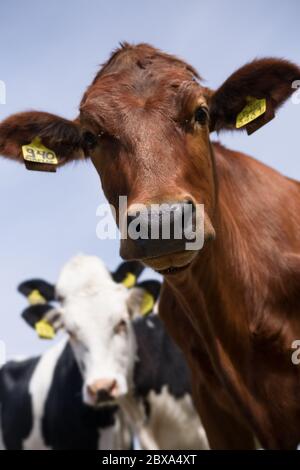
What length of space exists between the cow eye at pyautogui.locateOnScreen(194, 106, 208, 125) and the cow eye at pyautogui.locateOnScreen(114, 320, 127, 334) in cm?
504

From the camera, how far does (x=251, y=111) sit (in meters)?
5.19

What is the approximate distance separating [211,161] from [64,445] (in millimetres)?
5869

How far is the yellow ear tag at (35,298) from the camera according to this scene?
10625mm

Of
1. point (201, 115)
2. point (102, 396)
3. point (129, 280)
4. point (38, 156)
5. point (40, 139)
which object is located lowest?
point (102, 396)

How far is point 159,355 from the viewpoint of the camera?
32.0 ft

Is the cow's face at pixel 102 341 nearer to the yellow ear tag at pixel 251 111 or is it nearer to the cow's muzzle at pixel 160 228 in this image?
the yellow ear tag at pixel 251 111

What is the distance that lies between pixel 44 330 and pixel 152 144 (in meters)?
6.08

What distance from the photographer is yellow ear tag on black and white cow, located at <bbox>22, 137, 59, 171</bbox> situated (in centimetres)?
552

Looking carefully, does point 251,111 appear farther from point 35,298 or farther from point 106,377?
point 35,298

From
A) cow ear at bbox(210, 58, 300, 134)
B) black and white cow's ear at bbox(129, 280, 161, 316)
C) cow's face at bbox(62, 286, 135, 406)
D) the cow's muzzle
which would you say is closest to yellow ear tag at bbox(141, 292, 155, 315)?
black and white cow's ear at bbox(129, 280, 161, 316)

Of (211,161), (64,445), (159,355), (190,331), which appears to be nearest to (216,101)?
(211,161)

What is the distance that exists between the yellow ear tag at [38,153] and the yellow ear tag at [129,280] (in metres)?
5.07

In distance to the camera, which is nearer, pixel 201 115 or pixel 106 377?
pixel 201 115

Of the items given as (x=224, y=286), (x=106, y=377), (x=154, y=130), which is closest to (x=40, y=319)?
(x=106, y=377)
